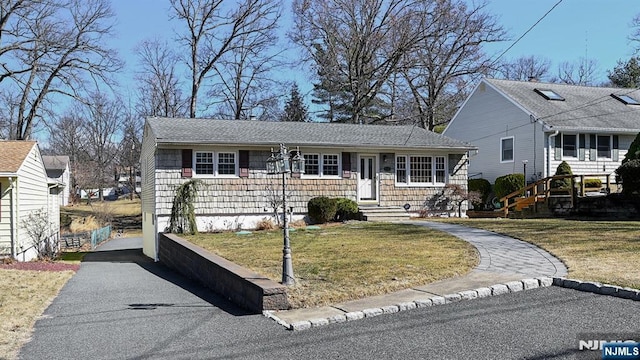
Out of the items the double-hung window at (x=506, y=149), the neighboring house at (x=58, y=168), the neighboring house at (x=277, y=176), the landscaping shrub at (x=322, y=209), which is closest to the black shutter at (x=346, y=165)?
the neighboring house at (x=277, y=176)

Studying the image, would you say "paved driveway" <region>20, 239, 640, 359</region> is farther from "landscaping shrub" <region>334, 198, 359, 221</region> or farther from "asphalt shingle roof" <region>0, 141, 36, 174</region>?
"landscaping shrub" <region>334, 198, 359, 221</region>

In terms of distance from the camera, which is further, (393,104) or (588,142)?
(393,104)

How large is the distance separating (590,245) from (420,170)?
10733 millimetres

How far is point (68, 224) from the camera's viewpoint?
36.2m

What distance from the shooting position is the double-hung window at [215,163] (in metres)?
18.3

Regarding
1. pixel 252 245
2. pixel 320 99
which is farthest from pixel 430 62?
pixel 252 245

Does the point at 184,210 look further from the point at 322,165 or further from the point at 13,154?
the point at 13,154

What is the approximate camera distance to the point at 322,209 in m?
18.7

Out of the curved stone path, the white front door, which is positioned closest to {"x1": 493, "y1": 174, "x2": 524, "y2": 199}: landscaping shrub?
the white front door

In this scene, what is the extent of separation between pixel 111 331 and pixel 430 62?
31903mm

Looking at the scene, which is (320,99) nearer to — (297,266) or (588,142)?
(588,142)

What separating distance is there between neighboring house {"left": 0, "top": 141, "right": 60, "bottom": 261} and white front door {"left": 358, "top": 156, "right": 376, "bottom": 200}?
11476 millimetres

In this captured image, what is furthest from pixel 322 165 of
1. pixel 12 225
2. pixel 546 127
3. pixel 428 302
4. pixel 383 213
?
pixel 428 302

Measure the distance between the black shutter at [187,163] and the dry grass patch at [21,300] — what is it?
16.5 ft
